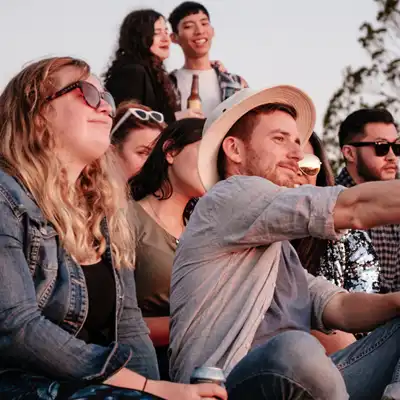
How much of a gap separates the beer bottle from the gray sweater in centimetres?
383

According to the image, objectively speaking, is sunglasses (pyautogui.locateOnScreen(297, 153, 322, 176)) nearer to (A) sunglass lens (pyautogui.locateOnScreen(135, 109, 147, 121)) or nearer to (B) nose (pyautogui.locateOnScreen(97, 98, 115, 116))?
(A) sunglass lens (pyautogui.locateOnScreen(135, 109, 147, 121))

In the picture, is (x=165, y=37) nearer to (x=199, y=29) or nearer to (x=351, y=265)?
(x=199, y=29)

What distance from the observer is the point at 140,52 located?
793 cm

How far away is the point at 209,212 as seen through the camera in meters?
4.04

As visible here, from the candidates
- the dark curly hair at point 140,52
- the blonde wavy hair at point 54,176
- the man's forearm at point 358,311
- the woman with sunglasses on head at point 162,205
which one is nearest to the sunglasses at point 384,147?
the dark curly hair at point 140,52

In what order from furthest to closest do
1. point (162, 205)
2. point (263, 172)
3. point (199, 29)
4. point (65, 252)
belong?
1. point (199, 29)
2. point (162, 205)
3. point (263, 172)
4. point (65, 252)

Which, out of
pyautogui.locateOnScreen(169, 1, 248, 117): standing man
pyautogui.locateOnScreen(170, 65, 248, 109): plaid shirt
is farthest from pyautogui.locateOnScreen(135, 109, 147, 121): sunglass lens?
pyautogui.locateOnScreen(170, 65, 248, 109): plaid shirt

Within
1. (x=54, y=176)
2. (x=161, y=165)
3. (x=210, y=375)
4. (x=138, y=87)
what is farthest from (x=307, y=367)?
(x=138, y=87)

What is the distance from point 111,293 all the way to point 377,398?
1052mm

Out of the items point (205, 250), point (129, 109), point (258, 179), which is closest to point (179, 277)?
point (205, 250)

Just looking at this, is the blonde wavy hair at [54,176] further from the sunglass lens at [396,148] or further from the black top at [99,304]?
the sunglass lens at [396,148]

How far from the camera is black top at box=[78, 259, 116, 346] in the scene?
398 centimetres

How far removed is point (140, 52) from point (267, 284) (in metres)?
4.26

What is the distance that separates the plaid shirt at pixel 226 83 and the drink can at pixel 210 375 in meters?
4.78
